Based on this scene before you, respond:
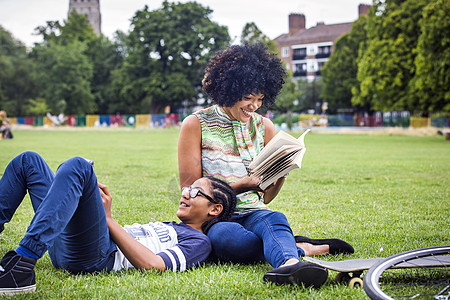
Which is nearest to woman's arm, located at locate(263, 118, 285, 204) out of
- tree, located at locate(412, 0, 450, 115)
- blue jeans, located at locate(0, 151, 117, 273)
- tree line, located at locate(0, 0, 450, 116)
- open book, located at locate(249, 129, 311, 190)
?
A: open book, located at locate(249, 129, 311, 190)

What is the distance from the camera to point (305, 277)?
2.93 meters

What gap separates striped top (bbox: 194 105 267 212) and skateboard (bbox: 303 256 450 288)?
981mm

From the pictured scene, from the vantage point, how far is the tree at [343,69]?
55156 mm

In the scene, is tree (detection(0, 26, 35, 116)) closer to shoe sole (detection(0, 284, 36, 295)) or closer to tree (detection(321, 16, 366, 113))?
tree (detection(321, 16, 366, 113))

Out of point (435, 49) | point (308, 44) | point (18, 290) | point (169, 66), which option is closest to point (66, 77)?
point (169, 66)

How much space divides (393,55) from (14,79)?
53285 mm

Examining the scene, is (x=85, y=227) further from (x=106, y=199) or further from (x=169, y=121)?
(x=169, y=121)

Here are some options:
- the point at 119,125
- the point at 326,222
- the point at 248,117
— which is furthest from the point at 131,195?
the point at 119,125

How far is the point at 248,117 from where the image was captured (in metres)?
4.08

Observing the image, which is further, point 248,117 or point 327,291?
point 248,117

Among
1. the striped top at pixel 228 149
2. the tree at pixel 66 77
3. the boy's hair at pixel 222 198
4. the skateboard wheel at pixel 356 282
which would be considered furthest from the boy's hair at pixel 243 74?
the tree at pixel 66 77

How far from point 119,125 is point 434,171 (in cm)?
5028

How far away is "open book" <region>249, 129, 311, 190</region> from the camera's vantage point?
3535mm

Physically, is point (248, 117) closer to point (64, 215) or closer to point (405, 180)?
point (64, 215)
